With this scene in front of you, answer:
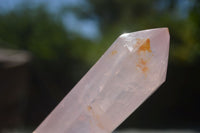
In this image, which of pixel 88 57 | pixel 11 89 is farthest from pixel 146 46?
pixel 88 57

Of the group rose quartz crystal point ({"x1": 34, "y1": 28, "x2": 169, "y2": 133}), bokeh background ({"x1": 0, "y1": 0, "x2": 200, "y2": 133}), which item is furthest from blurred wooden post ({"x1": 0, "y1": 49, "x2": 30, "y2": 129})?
rose quartz crystal point ({"x1": 34, "y1": 28, "x2": 169, "y2": 133})

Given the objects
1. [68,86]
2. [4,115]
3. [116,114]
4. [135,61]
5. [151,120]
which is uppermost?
[135,61]

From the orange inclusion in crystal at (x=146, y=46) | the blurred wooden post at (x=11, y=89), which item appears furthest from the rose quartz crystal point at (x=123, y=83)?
the blurred wooden post at (x=11, y=89)

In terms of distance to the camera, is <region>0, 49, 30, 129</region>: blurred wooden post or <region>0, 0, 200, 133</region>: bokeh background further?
<region>0, 0, 200, 133</region>: bokeh background

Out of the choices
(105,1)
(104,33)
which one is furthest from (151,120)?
(105,1)

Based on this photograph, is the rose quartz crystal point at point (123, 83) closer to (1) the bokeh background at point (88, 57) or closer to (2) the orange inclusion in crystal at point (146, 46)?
(2) the orange inclusion in crystal at point (146, 46)

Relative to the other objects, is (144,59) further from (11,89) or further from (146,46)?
(11,89)

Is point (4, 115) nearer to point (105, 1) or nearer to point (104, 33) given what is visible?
point (104, 33)

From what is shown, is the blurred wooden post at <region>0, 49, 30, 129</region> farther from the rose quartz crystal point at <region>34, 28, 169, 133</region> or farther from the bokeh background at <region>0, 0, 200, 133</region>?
the rose quartz crystal point at <region>34, 28, 169, 133</region>
